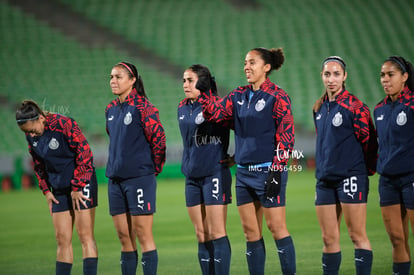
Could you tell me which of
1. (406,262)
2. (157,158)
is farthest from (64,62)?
(406,262)

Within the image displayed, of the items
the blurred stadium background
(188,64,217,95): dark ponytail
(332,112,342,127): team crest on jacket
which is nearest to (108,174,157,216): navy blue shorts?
(188,64,217,95): dark ponytail

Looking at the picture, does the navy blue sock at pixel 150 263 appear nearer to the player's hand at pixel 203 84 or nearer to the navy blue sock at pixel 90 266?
the navy blue sock at pixel 90 266

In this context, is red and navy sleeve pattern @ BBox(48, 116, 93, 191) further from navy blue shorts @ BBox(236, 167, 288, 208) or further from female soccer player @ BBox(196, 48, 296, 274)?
navy blue shorts @ BBox(236, 167, 288, 208)

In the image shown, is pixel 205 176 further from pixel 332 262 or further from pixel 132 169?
pixel 332 262

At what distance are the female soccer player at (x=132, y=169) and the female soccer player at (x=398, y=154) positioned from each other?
2083 mm

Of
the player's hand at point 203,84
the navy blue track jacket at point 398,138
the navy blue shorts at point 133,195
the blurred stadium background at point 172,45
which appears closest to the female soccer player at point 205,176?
the player's hand at point 203,84

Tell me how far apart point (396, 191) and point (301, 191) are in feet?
29.1

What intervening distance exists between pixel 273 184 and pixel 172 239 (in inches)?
167

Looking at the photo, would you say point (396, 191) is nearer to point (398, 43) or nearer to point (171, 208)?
point (171, 208)

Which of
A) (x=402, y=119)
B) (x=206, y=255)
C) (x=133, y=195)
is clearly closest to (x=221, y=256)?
(x=206, y=255)

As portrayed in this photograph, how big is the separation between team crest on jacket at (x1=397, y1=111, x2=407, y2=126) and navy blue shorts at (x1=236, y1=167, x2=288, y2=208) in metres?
1.11

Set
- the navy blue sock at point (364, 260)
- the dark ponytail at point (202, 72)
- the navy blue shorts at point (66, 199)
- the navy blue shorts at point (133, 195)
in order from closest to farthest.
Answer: the navy blue sock at point (364, 260) < the navy blue shorts at point (133, 195) < the navy blue shorts at point (66, 199) < the dark ponytail at point (202, 72)

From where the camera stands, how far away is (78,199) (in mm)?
5656

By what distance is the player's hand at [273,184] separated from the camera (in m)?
5.23
